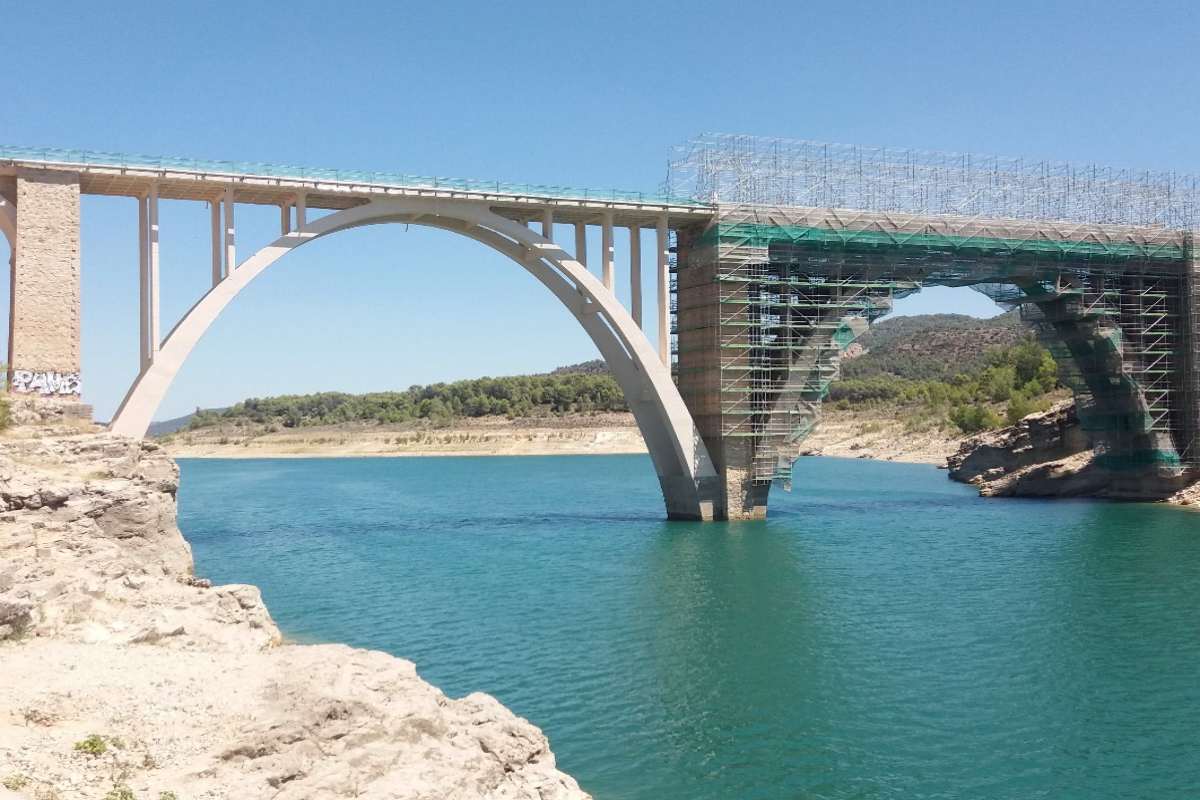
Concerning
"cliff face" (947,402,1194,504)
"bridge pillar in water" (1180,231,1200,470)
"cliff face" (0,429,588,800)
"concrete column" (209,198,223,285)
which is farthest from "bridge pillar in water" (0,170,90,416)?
"bridge pillar in water" (1180,231,1200,470)

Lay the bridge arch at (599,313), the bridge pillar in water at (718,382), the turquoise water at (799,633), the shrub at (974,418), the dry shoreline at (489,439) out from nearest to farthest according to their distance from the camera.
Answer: the turquoise water at (799,633), the bridge arch at (599,313), the bridge pillar in water at (718,382), the shrub at (974,418), the dry shoreline at (489,439)

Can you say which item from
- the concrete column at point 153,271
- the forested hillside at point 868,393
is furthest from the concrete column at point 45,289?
the forested hillside at point 868,393

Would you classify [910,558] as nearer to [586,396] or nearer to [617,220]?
[617,220]

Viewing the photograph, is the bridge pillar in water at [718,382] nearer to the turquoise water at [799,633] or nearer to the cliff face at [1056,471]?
the turquoise water at [799,633]

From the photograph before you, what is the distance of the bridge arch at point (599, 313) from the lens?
3756 cm

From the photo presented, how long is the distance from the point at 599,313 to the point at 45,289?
19573mm

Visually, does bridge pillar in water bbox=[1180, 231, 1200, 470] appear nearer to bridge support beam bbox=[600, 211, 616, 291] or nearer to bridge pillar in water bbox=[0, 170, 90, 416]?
bridge support beam bbox=[600, 211, 616, 291]

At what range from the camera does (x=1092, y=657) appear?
21.2 meters

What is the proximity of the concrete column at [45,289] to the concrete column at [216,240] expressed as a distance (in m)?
4.36

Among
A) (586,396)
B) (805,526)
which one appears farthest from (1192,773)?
(586,396)

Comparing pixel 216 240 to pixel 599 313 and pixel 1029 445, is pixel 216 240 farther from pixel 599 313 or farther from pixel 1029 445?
pixel 1029 445

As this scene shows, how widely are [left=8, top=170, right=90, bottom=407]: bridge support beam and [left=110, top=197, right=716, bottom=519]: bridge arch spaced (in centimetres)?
590

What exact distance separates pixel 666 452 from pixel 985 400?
58.1 meters

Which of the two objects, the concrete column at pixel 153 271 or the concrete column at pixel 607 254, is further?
the concrete column at pixel 607 254
